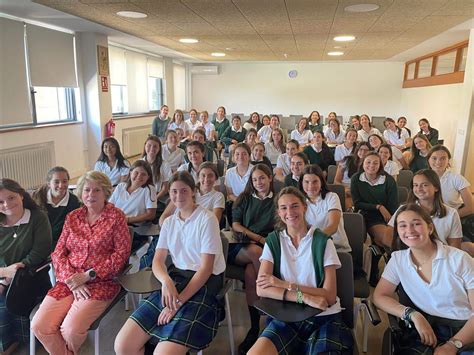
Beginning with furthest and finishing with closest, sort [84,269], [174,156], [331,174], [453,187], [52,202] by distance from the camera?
[174,156], [331,174], [453,187], [52,202], [84,269]

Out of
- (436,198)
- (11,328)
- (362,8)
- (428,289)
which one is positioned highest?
(362,8)

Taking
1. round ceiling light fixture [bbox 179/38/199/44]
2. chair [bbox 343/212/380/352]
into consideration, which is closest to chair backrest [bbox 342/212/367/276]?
chair [bbox 343/212/380/352]

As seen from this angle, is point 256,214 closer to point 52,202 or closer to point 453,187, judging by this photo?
point 52,202

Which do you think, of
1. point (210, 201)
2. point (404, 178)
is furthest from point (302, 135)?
point (210, 201)

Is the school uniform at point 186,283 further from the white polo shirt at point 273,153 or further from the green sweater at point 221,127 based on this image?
the green sweater at point 221,127

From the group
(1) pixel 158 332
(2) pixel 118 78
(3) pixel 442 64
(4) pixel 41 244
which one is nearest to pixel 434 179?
(1) pixel 158 332

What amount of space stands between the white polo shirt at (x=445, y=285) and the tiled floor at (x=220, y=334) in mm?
747

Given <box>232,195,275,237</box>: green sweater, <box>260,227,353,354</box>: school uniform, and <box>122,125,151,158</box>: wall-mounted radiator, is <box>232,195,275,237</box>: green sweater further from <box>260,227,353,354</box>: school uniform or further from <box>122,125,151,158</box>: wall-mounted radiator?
<box>122,125,151,158</box>: wall-mounted radiator

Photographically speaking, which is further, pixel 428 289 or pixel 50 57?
pixel 50 57

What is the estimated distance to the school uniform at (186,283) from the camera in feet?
6.14

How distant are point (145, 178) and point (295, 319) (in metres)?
1.94

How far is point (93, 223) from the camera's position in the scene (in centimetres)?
227

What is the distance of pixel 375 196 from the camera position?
3369 millimetres

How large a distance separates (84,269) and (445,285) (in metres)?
1.93
